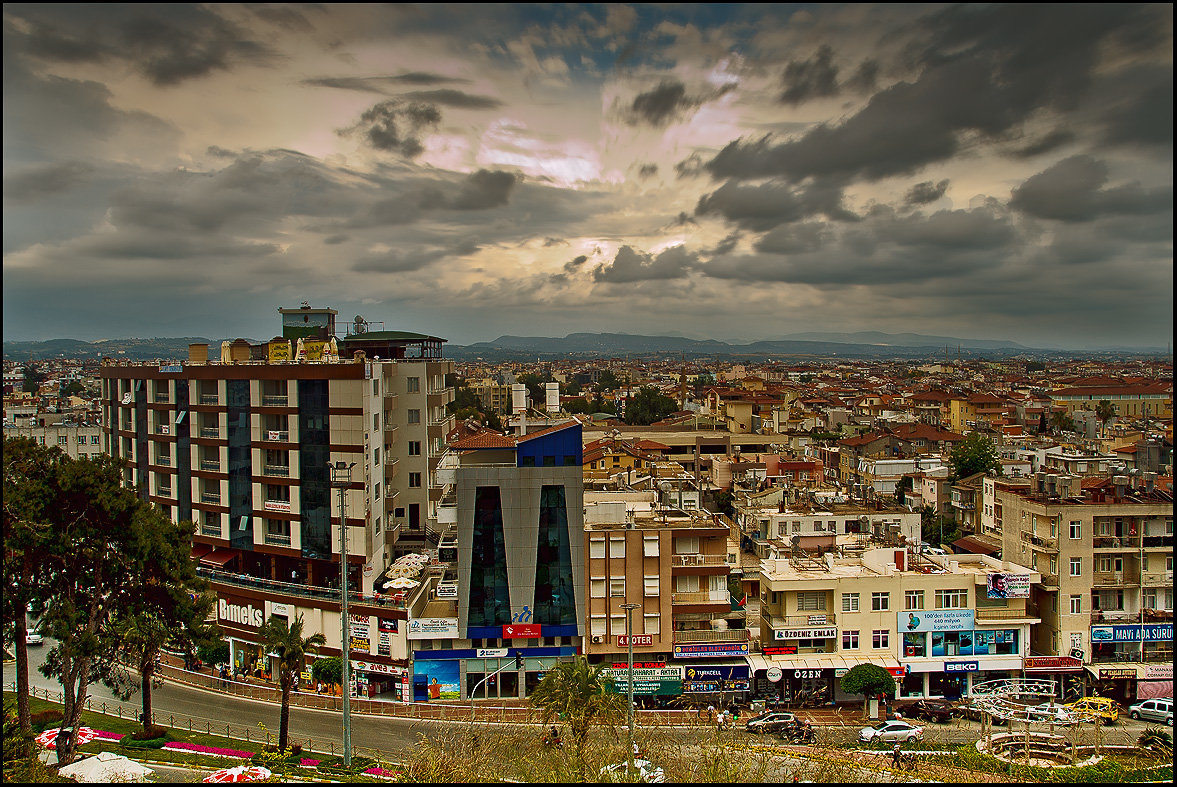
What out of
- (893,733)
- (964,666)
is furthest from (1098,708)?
(893,733)

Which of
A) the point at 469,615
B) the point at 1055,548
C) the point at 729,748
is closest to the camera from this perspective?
the point at 729,748

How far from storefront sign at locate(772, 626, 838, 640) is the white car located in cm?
1709

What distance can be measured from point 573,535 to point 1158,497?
83.8 ft

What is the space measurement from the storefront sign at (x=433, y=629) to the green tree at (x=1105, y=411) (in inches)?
2735

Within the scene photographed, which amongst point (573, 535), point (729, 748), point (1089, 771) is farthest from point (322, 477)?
point (1089, 771)

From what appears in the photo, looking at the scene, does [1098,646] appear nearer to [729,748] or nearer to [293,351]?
[729,748]

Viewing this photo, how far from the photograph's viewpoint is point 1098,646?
111 ft

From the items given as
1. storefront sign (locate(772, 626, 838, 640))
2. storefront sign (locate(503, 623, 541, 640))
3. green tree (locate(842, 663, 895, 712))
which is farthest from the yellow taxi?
storefront sign (locate(503, 623, 541, 640))

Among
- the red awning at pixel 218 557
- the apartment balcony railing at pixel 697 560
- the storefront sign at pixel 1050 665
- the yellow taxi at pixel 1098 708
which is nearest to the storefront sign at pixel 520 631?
the apartment balcony railing at pixel 697 560

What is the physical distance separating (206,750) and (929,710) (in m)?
26.4

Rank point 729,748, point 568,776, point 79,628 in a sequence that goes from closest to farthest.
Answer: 1. point 568,776
2. point 729,748
3. point 79,628

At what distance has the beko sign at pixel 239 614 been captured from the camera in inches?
1417

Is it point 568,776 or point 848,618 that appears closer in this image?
point 568,776

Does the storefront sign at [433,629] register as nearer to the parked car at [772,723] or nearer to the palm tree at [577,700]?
the palm tree at [577,700]
